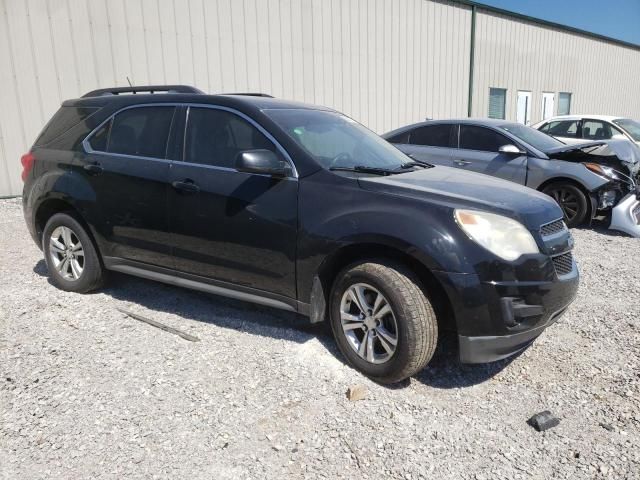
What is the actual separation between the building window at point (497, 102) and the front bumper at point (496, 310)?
16.6 meters

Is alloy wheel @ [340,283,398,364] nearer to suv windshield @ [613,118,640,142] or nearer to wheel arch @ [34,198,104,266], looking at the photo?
wheel arch @ [34,198,104,266]

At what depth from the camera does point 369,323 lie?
312cm

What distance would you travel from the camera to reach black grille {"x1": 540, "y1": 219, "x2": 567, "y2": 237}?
305 centimetres

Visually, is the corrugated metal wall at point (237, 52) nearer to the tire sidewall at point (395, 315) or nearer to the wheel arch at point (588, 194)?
the wheel arch at point (588, 194)

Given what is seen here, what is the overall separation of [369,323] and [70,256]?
2.86 metres

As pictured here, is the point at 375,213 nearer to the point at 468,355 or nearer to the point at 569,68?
the point at 468,355

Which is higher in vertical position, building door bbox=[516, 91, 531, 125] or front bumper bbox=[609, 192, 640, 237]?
building door bbox=[516, 91, 531, 125]

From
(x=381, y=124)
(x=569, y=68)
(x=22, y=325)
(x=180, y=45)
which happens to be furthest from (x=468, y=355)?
(x=569, y=68)

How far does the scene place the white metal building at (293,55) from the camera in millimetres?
8445

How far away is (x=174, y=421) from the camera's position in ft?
9.04

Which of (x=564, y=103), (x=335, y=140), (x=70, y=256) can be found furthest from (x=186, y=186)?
(x=564, y=103)

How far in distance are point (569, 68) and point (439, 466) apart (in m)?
23.2

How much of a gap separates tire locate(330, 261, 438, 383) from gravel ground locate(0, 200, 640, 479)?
0.48 ft

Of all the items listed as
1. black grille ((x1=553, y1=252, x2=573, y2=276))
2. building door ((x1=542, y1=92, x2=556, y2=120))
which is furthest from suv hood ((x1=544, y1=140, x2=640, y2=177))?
building door ((x1=542, y1=92, x2=556, y2=120))
